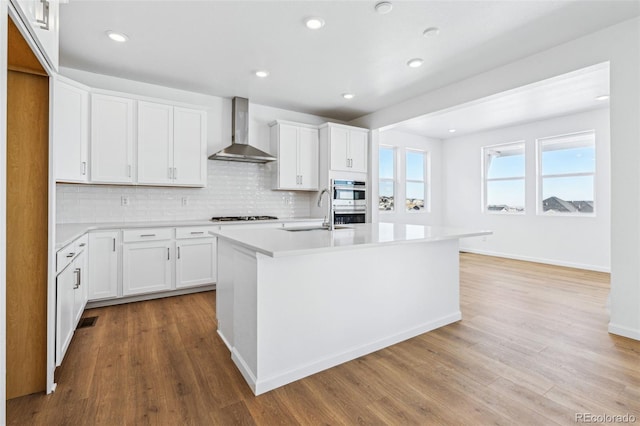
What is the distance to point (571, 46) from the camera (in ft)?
9.47

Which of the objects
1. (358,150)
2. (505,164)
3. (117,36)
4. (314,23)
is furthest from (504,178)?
(117,36)

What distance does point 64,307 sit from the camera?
6.92 feet

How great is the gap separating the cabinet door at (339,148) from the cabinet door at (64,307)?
354 centimetres

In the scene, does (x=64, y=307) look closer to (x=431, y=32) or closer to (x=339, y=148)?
(x=431, y=32)

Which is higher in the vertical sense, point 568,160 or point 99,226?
point 568,160

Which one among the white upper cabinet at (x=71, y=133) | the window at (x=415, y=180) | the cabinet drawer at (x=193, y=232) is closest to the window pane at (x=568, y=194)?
the window at (x=415, y=180)

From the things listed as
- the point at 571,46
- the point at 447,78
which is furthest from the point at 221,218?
the point at 571,46

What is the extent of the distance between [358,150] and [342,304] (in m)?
3.54

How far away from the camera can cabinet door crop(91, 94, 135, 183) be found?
134 inches

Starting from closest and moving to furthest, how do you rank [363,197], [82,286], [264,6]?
[264,6] < [82,286] < [363,197]

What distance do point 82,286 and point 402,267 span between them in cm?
291

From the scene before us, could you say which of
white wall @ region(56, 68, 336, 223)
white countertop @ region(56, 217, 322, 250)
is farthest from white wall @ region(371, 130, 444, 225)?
white countertop @ region(56, 217, 322, 250)

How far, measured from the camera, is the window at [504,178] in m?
6.12

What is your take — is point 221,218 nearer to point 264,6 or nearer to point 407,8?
point 264,6
